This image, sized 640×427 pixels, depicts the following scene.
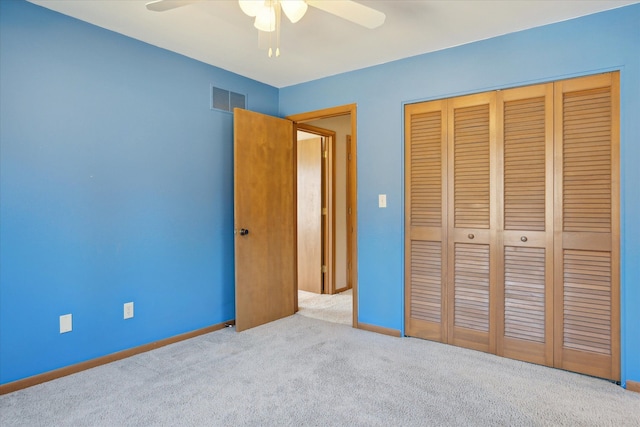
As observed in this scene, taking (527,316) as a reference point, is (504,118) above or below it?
above

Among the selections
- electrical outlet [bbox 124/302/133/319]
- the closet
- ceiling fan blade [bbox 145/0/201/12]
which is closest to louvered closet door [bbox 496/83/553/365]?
the closet

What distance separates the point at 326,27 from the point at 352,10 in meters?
0.93

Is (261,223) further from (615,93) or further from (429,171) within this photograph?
(615,93)

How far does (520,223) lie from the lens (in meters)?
2.71

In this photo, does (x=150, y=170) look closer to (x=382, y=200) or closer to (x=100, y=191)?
(x=100, y=191)

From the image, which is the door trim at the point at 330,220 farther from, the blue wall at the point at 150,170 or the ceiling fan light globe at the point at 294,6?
the ceiling fan light globe at the point at 294,6

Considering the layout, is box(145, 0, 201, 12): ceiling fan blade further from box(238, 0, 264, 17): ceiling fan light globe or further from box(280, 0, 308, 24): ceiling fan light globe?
box(280, 0, 308, 24): ceiling fan light globe

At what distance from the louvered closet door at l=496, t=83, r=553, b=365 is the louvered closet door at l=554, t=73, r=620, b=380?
6 cm

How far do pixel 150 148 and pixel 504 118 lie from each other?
2.65 meters

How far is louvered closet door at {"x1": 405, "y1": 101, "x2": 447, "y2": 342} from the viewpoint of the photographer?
3.05 m

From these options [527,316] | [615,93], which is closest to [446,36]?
[615,93]

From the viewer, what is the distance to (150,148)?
2.94 meters

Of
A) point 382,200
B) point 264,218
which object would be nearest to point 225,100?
point 264,218

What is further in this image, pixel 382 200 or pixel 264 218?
pixel 264 218
